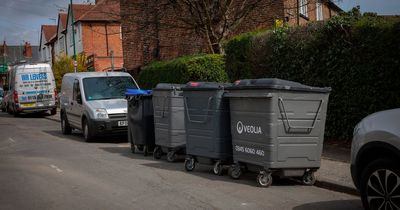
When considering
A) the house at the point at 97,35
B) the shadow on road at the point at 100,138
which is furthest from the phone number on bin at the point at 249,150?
the house at the point at 97,35

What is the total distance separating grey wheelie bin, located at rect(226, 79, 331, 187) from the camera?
802 centimetres

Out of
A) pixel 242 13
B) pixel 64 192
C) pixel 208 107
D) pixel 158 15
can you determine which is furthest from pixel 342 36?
pixel 158 15

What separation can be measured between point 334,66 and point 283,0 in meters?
10.9

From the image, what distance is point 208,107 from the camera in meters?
9.38

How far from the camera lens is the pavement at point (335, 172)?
315 inches

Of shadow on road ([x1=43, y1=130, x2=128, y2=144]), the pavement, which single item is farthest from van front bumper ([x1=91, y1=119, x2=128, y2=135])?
the pavement

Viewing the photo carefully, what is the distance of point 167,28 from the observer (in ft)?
87.1

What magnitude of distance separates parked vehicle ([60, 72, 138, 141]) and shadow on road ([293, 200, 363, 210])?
8539mm

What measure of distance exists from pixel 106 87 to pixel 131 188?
7.94 meters

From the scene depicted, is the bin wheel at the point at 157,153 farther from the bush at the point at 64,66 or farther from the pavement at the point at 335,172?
the bush at the point at 64,66

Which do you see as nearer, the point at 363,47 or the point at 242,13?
the point at 363,47

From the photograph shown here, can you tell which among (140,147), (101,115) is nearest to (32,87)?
(101,115)

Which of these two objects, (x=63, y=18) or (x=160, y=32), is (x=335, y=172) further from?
(x=63, y=18)

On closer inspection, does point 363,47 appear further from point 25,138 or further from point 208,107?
point 25,138
